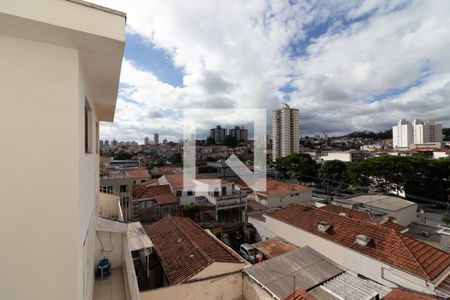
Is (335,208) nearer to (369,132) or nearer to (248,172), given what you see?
(248,172)

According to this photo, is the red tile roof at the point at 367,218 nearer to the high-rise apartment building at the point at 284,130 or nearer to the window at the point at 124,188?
the window at the point at 124,188

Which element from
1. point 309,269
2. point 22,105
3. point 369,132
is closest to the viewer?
point 22,105

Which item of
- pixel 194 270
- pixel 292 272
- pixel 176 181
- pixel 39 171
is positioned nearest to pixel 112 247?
pixel 194 270

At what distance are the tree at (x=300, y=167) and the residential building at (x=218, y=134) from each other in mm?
15405

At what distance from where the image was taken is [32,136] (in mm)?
1639

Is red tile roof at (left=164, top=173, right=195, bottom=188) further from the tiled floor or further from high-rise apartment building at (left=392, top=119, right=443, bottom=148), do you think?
high-rise apartment building at (left=392, top=119, right=443, bottom=148)

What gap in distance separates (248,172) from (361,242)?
553 inches

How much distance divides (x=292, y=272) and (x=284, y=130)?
1339 inches

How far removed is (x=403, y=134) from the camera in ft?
205

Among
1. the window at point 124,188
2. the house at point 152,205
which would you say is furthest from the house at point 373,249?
the window at point 124,188

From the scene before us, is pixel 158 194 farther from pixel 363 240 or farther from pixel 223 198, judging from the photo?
pixel 363 240

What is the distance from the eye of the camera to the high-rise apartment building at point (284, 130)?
38.0 m

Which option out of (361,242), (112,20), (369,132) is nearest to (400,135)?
(369,132)

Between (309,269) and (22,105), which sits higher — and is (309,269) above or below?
below
